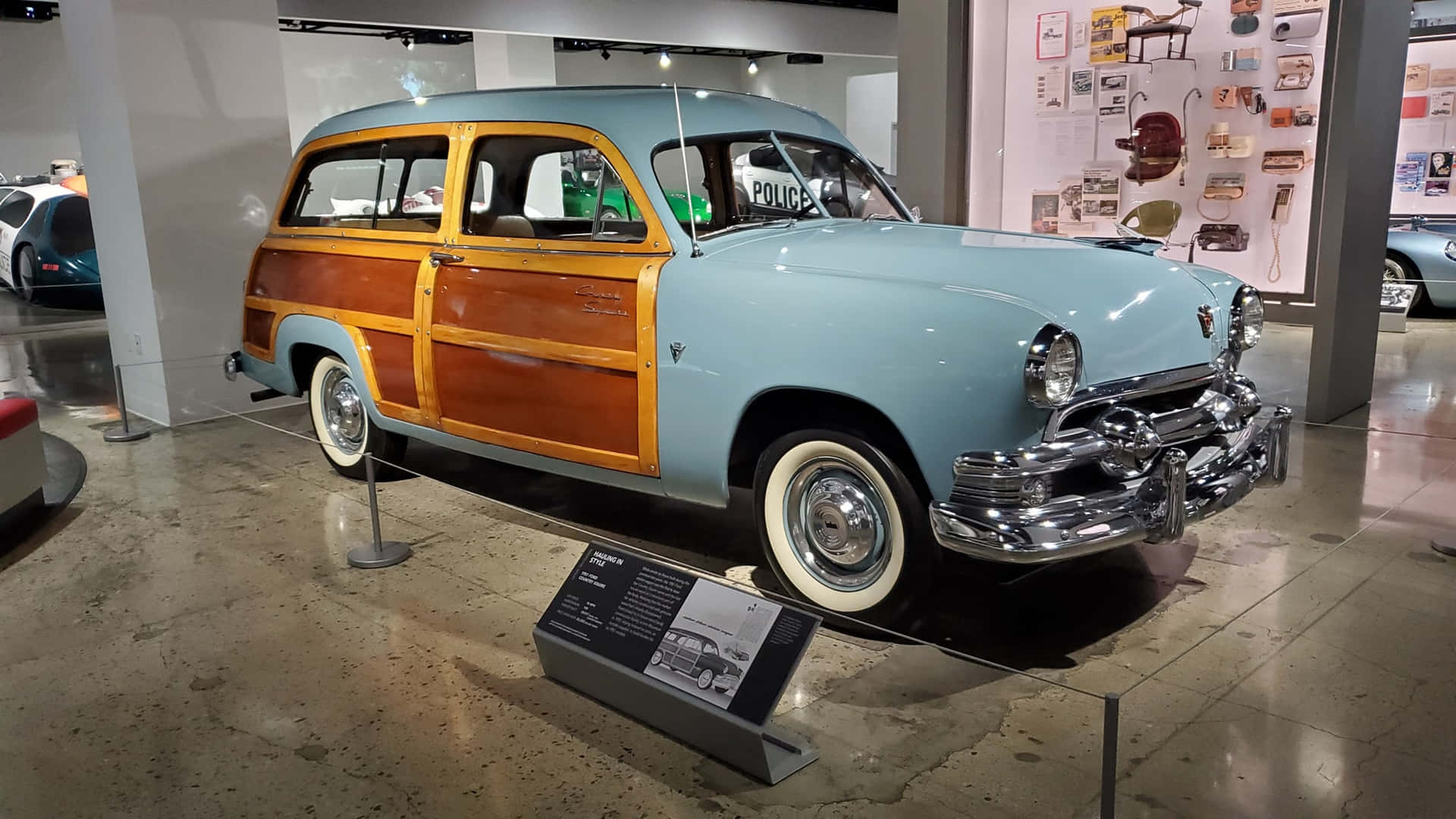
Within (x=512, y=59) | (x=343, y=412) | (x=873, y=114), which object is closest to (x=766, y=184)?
(x=343, y=412)

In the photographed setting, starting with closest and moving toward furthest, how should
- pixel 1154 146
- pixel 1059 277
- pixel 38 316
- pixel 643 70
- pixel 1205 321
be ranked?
pixel 1059 277, pixel 1205 321, pixel 1154 146, pixel 38 316, pixel 643 70

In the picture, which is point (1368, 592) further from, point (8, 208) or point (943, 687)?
point (8, 208)

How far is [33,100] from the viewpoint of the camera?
33.9ft

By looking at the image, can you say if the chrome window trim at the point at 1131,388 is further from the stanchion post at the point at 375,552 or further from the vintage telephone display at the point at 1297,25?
the vintage telephone display at the point at 1297,25

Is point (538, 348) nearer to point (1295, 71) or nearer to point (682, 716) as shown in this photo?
point (682, 716)

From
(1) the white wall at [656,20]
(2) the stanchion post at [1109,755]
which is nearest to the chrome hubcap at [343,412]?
(2) the stanchion post at [1109,755]

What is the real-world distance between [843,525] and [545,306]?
151 cm

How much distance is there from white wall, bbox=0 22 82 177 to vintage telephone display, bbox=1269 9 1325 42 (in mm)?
10430

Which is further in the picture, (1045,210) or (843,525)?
(1045,210)

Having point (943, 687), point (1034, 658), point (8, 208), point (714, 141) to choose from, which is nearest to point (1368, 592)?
point (1034, 658)

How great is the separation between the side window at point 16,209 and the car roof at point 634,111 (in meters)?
8.42

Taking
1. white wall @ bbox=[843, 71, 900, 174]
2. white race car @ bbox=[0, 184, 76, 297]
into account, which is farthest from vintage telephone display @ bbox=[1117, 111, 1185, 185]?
white race car @ bbox=[0, 184, 76, 297]

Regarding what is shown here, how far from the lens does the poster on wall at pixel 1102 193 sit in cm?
744

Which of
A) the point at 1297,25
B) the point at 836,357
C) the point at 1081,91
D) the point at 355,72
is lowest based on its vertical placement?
the point at 836,357
